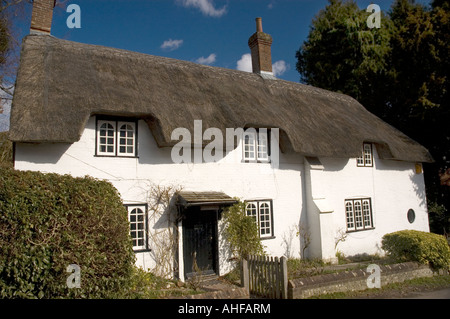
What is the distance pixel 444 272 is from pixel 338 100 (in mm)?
9112

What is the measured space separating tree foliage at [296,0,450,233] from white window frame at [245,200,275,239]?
995 cm

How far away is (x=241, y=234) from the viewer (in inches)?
408

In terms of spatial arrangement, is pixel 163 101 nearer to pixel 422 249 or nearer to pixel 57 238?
pixel 57 238

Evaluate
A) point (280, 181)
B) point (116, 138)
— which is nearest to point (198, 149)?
point (116, 138)

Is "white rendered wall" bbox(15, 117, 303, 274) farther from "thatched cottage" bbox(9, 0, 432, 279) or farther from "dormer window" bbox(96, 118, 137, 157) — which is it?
"dormer window" bbox(96, 118, 137, 157)

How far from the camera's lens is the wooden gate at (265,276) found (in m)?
7.78

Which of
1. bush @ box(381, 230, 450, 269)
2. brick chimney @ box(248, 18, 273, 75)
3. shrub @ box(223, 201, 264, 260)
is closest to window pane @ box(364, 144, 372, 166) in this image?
bush @ box(381, 230, 450, 269)

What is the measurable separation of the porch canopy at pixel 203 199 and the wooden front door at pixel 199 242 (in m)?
0.58

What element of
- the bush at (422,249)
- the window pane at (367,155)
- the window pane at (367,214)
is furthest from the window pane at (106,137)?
the window pane at (367,155)

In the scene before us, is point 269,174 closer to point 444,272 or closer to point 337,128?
point 337,128

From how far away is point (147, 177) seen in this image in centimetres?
959

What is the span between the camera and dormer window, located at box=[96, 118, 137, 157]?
9.24m
